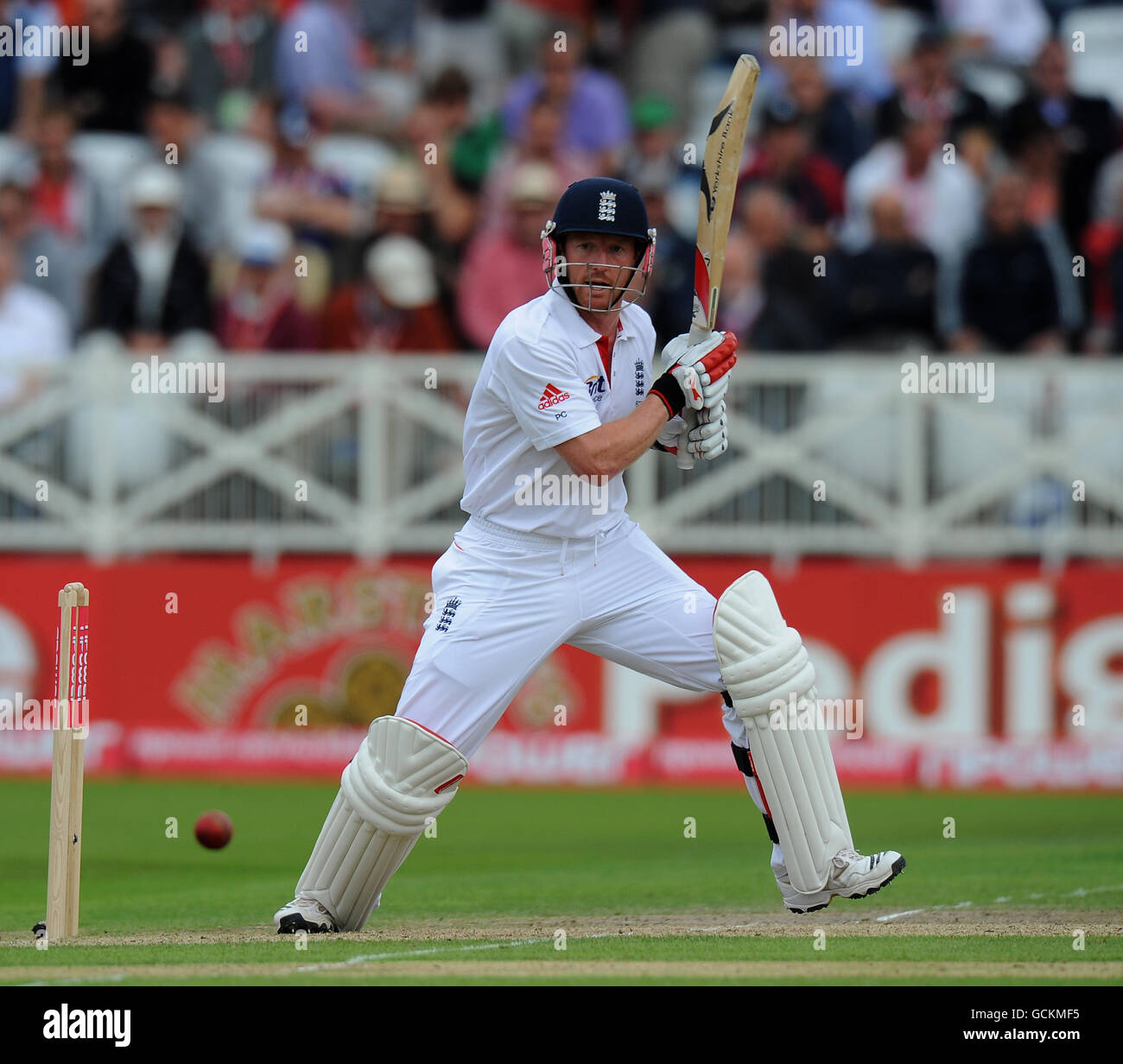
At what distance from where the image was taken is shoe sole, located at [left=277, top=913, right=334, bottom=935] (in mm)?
6609

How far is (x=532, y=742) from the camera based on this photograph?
38.3 feet

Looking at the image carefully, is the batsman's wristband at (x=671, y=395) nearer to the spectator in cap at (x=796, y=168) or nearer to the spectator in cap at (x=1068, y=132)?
the spectator in cap at (x=796, y=168)

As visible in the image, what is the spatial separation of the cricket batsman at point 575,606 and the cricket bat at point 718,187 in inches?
7.3

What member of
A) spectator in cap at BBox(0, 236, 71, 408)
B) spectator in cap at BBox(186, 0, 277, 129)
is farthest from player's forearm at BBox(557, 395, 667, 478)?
spectator in cap at BBox(186, 0, 277, 129)

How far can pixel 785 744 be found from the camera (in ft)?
21.4

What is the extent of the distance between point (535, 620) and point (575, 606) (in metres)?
0.16

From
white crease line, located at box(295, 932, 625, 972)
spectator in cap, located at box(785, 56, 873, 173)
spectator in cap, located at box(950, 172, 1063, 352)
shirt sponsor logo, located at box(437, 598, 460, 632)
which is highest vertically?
spectator in cap, located at box(785, 56, 873, 173)

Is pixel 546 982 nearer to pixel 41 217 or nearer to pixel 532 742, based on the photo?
pixel 532 742

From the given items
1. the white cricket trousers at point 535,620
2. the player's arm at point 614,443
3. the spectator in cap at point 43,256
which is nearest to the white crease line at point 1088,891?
the white cricket trousers at point 535,620

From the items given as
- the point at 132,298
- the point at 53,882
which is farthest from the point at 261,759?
the point at 53,882

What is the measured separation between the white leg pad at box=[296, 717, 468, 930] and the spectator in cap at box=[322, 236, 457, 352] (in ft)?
20.1

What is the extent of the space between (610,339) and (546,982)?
229cm

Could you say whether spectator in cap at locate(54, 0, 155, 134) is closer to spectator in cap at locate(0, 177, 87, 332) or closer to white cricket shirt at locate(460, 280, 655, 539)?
spectator in cap at locate(0, 177, 87, 332)

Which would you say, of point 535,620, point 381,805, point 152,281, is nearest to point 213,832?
point 381,805
